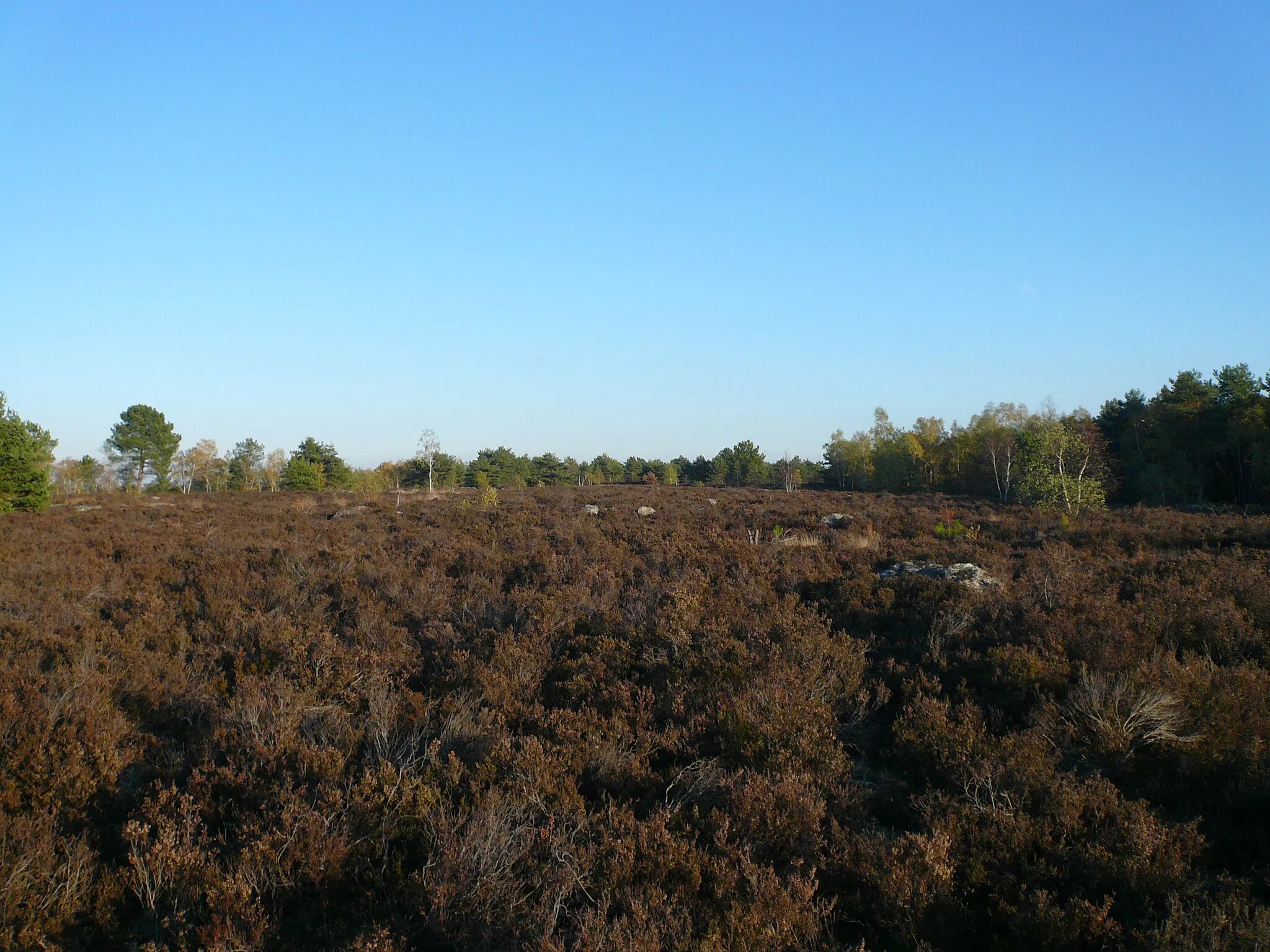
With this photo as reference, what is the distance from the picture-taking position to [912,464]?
54500 mm

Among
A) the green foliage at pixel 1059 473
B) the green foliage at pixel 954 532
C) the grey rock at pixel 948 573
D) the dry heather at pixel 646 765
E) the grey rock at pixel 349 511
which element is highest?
the green foliage at pixel 1059 473

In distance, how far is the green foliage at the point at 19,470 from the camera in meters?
21.8

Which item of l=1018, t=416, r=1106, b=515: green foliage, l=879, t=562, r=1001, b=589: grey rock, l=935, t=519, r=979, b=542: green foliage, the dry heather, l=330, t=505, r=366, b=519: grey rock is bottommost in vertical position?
the dry heather

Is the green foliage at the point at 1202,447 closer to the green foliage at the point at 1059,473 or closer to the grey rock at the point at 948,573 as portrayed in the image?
the green foliage at the point at 1059,473

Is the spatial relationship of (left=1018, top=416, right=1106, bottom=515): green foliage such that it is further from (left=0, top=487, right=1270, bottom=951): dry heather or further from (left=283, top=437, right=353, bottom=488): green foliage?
(left=283, top=437, right=353, bottom=488): green foliage

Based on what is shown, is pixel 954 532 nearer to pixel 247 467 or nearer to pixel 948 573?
pixel 948 573

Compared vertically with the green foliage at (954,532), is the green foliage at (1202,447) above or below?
above

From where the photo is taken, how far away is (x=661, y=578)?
8922 millimetres

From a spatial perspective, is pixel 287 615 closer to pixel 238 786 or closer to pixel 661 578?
pixel 238 786

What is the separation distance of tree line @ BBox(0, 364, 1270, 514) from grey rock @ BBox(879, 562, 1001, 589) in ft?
45.4

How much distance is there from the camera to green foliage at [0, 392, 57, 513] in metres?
21.8

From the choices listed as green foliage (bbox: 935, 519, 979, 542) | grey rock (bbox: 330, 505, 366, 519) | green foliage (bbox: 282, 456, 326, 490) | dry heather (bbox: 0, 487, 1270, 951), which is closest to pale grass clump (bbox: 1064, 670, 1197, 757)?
dry heather (bbox: 0, 487, 1270, 951)

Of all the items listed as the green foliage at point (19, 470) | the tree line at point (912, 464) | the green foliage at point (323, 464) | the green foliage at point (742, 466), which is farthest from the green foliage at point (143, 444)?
the green foliage at point (742, 466)

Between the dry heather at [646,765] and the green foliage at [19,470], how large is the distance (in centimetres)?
1866
